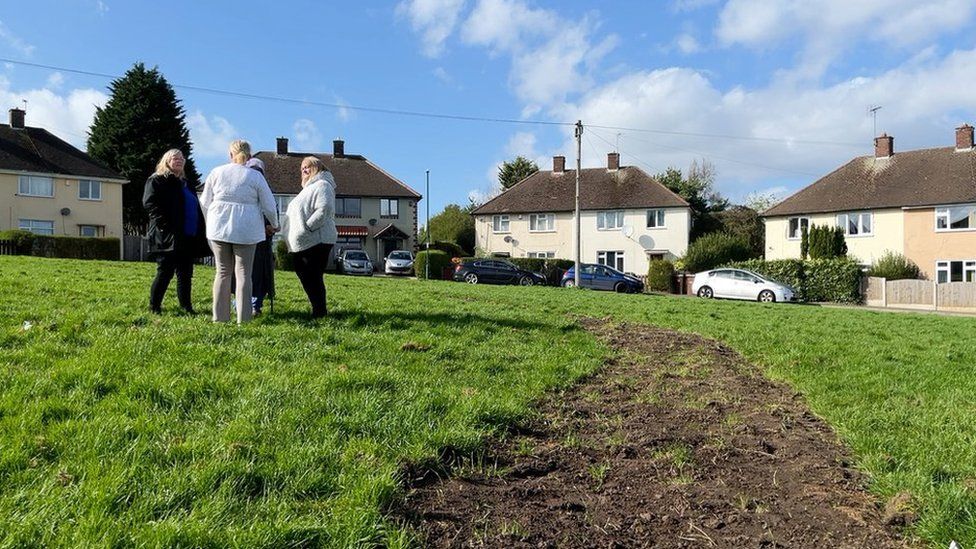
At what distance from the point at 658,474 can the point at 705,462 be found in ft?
1.30

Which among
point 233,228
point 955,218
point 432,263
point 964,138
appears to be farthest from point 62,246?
point 964,138

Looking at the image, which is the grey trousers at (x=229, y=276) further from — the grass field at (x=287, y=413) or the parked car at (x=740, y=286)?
the parked car at (x=740, y=286)

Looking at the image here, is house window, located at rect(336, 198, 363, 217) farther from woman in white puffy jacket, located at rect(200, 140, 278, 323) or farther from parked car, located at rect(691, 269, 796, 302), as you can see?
woman in white puffy jacket, located at rect(200, 140, 278, 323)

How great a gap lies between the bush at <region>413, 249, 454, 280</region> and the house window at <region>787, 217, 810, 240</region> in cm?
2194

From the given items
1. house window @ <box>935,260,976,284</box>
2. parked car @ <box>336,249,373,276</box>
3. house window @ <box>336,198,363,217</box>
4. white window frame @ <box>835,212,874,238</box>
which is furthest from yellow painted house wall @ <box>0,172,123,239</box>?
house window @ <box>935,260,976,284</box>

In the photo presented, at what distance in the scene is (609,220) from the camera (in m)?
45.7

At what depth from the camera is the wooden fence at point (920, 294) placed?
1133 inches

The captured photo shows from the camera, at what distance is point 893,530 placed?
2912mm

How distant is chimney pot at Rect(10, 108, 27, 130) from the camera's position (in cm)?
4134

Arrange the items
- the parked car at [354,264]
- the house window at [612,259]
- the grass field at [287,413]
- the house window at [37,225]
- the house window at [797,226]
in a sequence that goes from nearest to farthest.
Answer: the grass field at [287,413], the parked car at [354,264], the house window at [37,225], the house window at [797,226], the house window at [612,259]

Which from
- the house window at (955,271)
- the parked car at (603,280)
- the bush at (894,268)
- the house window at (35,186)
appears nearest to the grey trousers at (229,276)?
the parked car at (603,280)

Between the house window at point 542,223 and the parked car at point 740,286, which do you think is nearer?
the parked car at point 740,286

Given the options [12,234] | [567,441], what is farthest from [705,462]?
[12,234]

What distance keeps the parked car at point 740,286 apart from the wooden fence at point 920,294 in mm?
5406
